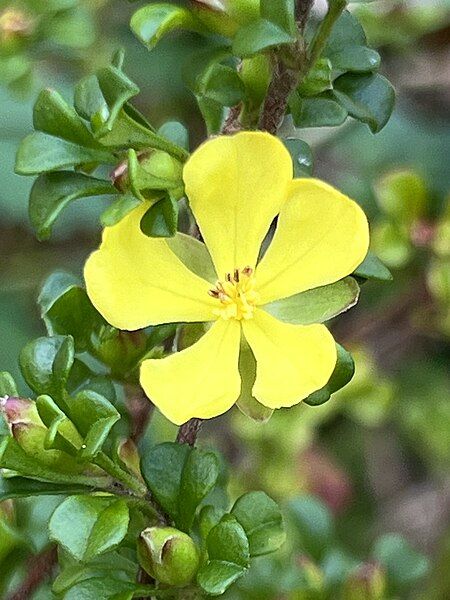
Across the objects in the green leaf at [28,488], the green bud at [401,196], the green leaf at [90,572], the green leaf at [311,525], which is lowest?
the green leaf at [311,525]

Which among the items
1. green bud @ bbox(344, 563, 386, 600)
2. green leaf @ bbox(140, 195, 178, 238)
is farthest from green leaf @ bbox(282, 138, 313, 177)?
green bud @ bbox(344, 563, 386, 600)

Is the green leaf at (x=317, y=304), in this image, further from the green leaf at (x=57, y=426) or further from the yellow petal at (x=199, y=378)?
the green leaf at (x=57, y=426)

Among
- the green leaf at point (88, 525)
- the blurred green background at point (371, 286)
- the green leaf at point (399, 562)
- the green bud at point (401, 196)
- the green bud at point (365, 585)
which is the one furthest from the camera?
the blurred green background at point (371, 286)

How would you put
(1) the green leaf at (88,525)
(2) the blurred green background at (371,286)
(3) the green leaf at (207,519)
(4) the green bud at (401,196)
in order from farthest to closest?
1. (2) the blurred green background at (371,286)
2. (4) the green bud at (401,196)
3. (3) the green leaf at (207,519)
4. (1) the green leaf at (88,525)

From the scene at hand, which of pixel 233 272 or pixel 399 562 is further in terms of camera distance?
pixel 399 562

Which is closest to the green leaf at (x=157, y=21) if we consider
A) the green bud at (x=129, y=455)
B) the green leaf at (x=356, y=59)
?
the green leaf at (x=356, y=59)

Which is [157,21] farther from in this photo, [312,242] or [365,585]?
[365,585]

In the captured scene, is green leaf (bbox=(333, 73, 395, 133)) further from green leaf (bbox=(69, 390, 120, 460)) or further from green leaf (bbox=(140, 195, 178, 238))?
green leaf (bbox=(69, 390, 120, 460))

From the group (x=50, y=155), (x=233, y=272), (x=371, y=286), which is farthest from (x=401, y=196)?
(x=50, y=155)
